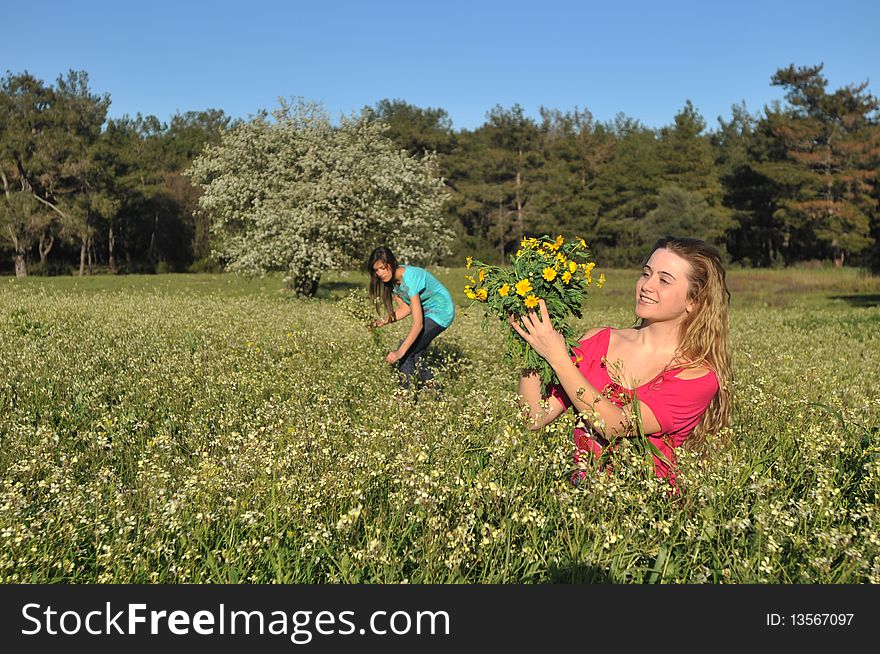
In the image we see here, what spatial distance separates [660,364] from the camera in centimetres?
404

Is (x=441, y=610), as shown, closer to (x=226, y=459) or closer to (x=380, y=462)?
(x=380, y=462)

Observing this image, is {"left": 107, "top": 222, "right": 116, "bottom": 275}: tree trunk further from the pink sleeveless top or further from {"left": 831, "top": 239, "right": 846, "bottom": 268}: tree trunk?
the pink sleeveless top

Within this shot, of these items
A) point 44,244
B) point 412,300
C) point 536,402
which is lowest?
point 536,402

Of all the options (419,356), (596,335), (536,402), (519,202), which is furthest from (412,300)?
(519,202)

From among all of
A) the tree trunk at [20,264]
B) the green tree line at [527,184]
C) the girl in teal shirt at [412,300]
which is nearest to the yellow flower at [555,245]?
the girl in teal shirt at [412,300]

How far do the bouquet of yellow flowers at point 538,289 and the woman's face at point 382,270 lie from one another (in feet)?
16.0

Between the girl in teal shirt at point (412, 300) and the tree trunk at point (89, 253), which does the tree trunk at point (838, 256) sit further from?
the girl in teal shirt at point (412, 300)

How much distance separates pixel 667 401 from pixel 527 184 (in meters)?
73.1

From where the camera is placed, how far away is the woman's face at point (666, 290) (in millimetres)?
3912

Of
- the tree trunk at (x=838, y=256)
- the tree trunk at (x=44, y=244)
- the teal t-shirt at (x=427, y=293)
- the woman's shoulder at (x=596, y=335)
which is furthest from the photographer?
the tree trunk at (x=838, y=256)

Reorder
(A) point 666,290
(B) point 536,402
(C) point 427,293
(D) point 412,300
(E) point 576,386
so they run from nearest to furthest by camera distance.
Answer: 1. (E) point 576,386
2. (A) point 666,290
3. (B) point 536,402
4. (D) point 412,300
5. (C) point 427,293

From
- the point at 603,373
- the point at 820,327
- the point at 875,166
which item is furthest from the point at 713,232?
the point at 603,373

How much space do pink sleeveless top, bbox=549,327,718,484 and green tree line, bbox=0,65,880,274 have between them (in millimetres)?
50115

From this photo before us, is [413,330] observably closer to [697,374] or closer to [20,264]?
[697,374]
